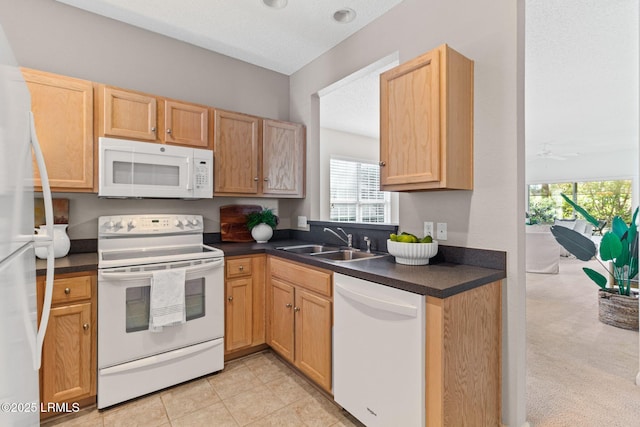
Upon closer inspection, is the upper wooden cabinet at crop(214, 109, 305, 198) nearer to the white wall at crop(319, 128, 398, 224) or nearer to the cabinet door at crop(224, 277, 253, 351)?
the cabinet door at crop(224, 277, 253, 351)

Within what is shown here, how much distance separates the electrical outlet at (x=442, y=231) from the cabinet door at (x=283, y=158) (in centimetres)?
156

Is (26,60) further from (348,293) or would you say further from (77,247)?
(348,293)

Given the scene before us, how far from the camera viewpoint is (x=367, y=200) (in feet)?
20.4

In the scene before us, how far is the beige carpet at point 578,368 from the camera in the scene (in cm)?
189

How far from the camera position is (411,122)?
1831 millimetres

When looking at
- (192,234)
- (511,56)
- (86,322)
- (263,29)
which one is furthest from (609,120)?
(86,322)

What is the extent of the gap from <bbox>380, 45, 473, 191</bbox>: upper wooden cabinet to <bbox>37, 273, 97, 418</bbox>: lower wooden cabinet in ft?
6.58

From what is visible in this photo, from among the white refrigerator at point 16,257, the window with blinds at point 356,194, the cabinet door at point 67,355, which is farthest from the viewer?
the window with blinds at point 356,194

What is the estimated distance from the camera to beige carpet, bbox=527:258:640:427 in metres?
1.89

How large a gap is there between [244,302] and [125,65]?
218cm

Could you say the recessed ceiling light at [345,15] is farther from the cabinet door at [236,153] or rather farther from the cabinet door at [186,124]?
the cabinet door at [186,124]

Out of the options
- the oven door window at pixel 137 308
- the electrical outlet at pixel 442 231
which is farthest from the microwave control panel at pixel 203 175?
the electrical outlet at pixel 442 231

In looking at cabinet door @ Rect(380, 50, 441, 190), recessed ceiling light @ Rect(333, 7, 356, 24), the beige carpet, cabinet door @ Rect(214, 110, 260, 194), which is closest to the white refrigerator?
cabinet door @ Rect(214, 110, 260, 194)

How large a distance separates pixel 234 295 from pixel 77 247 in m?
1.21
